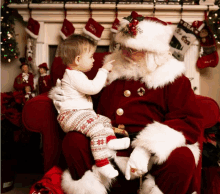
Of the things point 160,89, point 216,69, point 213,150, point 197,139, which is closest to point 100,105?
point 160,89

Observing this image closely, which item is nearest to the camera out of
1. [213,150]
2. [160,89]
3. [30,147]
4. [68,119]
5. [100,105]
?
[68,119]

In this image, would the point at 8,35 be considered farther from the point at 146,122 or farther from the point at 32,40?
the point at 146,122

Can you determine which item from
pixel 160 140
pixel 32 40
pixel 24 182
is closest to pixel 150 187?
pixel 160 140

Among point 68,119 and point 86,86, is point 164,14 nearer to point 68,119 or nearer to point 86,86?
point 86,86

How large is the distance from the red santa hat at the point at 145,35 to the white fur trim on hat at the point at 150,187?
0.76 m

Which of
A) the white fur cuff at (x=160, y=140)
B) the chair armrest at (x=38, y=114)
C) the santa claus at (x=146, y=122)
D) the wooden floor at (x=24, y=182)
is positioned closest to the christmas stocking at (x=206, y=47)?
the santa claus at (x=146, y=122)

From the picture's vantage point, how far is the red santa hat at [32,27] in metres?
2.55

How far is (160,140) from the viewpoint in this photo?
1250 mm

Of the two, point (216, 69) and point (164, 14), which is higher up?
point (164, 14)

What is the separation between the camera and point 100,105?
5.54 feet

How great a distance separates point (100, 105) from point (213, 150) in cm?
102

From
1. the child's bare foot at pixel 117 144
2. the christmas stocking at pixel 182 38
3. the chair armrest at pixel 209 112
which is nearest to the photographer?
the child's bare foot at pixel 117 144

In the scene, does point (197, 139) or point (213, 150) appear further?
point (213, 150)

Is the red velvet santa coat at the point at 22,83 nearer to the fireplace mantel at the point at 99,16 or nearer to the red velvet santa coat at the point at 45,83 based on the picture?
the red velvet santa coat at the point at 45,83
